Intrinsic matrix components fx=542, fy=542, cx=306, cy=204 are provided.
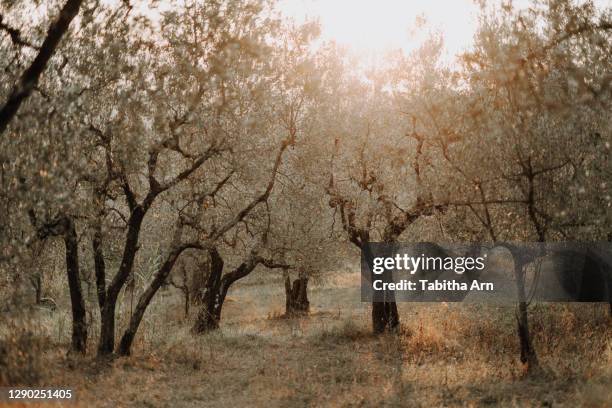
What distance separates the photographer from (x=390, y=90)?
2217 cm

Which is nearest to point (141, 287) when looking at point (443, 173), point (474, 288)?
point (443, 173)

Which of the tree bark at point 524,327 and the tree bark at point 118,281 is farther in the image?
the tree bark at point 118,281

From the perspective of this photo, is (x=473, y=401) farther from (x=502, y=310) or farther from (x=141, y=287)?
(x=502, y=310)

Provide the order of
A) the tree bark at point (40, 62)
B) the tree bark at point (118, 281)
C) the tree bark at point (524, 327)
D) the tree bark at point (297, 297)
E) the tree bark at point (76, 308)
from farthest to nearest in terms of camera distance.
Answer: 1. the tree bark at point (297, 297)
2. the tree bark at point (76, 308)
3. the tree bark at point (118, 281)
4. the tree bark at point (524, 327)
5. the tree bark at point (40, 62)

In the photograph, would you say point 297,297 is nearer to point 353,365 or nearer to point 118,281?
point 353,365

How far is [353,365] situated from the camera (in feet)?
59.0

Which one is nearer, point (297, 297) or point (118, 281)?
point (118, 281)

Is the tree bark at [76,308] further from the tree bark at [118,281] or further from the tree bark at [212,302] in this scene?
the tree bark at [212,302]

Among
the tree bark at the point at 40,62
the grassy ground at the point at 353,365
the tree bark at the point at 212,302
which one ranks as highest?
the tree bark at the point at 40,62

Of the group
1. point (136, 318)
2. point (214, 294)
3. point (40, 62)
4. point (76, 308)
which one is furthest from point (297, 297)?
point (40, 62)

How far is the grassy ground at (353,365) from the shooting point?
13312 millimetres

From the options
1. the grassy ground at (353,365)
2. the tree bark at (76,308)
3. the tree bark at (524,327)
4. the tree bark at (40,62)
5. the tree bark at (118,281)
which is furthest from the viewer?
the tree bark at (76,308)

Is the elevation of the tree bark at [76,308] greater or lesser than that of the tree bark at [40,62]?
lesser

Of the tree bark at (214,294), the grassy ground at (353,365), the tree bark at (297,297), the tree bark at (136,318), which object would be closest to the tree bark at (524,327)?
the grassy ground at (353,365)
